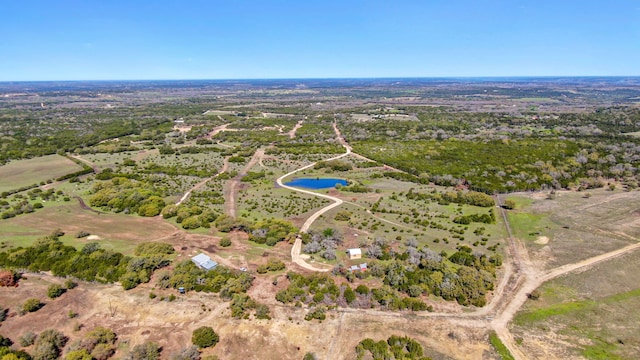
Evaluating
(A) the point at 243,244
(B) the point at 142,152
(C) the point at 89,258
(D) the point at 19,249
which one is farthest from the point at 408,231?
(B) the point at 142,152

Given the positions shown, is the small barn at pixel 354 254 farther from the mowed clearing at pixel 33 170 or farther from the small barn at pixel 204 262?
the mowed clearing at pixel 33 170

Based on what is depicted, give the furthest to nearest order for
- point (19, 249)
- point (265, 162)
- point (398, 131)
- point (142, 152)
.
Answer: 1. point (398, 131)
2. point (142, 152)
3. point (265, 162)
4. point (19, 249)

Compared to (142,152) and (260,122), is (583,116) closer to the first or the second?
(260,122)

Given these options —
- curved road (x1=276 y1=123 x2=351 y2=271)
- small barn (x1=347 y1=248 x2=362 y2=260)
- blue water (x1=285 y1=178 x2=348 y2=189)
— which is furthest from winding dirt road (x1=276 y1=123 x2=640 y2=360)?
blue water (x1=285 y1=178 x2=348 y2=189)

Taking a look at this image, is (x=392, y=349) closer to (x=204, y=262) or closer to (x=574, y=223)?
(x=204, y=262)

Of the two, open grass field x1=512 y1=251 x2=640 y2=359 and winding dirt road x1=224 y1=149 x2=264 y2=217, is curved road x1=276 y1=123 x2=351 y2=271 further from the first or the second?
open grass field x1=512 y1=251 x2=640 y2=359

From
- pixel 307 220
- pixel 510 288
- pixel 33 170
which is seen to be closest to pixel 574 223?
pixel 510 288
